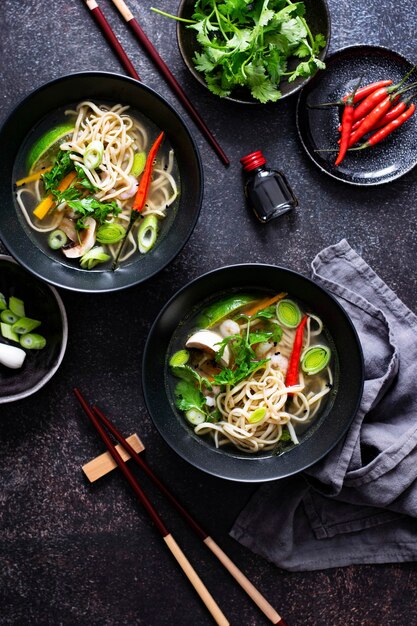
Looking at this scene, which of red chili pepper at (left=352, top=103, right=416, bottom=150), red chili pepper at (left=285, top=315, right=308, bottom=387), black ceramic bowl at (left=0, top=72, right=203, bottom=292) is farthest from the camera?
red chili pepper at (left=352, top=103, right=416, bottom=150)

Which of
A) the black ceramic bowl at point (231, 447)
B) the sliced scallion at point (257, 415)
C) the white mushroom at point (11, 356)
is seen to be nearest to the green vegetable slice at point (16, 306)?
the white mushroom at point (11, 356)

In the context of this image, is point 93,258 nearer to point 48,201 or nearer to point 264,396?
point 48,201

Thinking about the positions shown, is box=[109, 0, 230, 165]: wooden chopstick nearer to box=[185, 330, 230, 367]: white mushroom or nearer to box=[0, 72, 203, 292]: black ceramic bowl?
box=[0, 72, 203, 292]: black ceramic bowl

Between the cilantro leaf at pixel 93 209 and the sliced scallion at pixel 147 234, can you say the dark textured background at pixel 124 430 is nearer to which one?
the sliced scallion at pixel 147 234

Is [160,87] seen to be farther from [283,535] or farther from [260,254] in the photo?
[283,535]

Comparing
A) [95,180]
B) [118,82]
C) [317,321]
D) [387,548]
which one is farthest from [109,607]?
[118,82]

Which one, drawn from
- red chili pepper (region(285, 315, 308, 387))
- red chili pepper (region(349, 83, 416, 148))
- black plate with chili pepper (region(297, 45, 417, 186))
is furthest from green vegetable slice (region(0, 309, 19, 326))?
red chili pepper (region(349, 83, 416, 148))

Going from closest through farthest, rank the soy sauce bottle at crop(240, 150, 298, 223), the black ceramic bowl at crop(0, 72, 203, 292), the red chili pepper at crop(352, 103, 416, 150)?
the black ceramic bowl at crop(0, 72, 203, 292)
the soy sauce bottle at crop(240, 150, 298, 223)
the red chili pepper at crop(352, 103, 416, 150)
